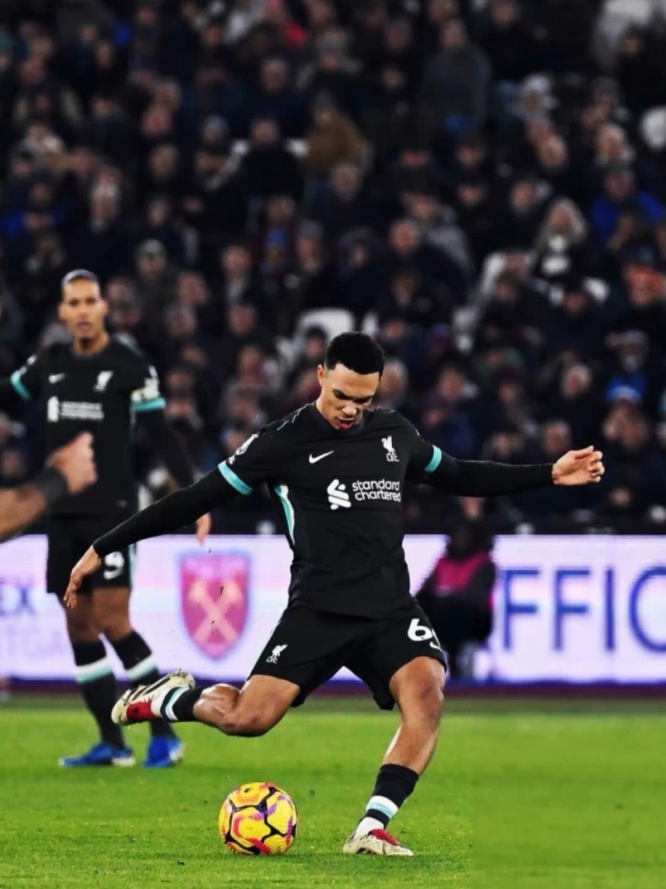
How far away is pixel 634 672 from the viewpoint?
1738 centimetres

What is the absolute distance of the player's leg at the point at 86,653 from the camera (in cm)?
1227

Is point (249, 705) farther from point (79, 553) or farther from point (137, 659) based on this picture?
point (79, 553)

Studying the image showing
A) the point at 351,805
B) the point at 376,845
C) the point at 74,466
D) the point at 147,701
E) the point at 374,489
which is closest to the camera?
the point at 74,466

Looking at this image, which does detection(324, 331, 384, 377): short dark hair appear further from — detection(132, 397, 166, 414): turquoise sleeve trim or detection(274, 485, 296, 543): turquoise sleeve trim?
detection(132, 397, 166, 414): turquoise sleeve trim

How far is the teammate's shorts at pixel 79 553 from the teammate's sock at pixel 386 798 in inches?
154

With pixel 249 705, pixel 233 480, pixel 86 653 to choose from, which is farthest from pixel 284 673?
pixel 86 653

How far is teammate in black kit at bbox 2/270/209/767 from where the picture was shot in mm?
12219

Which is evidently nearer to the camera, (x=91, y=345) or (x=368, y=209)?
(x=91, y=345)

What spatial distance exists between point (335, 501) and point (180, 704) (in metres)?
1.12

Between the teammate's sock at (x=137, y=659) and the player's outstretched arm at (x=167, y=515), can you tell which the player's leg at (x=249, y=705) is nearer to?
the player's outstretched arm at (x=167, y=515)

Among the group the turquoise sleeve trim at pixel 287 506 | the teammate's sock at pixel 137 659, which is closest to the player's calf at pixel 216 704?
the turquoise sleeve trim at pixel 287 506

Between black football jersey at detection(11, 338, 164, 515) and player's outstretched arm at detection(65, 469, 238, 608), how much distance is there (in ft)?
10.6

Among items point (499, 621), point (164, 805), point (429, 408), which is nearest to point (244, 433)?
point (429, 408)

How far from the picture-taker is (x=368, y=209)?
21.0m
